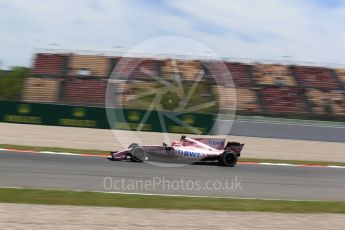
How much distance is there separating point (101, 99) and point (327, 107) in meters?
14.5

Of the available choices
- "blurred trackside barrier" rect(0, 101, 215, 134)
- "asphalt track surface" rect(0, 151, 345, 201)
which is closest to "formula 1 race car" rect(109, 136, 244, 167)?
"asphalt track surface" rect(0, 151, 345, 201)

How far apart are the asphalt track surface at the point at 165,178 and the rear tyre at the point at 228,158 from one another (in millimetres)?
225

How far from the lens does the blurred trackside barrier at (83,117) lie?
20453 millimetres

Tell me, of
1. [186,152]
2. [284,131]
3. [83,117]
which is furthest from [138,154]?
[284,131]

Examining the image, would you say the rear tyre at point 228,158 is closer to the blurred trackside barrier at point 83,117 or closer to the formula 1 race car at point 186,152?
the formula 1 race car at point 186,152

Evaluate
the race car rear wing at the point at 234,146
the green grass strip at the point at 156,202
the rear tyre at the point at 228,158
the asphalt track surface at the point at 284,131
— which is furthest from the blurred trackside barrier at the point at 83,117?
the green grass strip at the point at 156,202

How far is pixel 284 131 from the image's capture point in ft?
67.7

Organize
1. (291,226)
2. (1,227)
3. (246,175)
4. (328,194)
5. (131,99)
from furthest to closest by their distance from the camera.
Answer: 1. (131,99)
2. (246,175)
3. (328,194)
4. (291,226)
5. (1,227)

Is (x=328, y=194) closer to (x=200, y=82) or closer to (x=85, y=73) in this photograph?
(x=200, y=82)

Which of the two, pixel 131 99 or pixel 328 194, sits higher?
pixel 131 99

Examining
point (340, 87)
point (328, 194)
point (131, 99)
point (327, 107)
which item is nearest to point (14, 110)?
point (131, 99)

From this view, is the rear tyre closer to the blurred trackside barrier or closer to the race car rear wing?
the race car rear wing

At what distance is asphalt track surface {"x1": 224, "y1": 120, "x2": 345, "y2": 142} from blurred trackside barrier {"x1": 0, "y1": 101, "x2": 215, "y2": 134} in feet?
4.40

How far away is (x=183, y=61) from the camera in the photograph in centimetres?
3625
